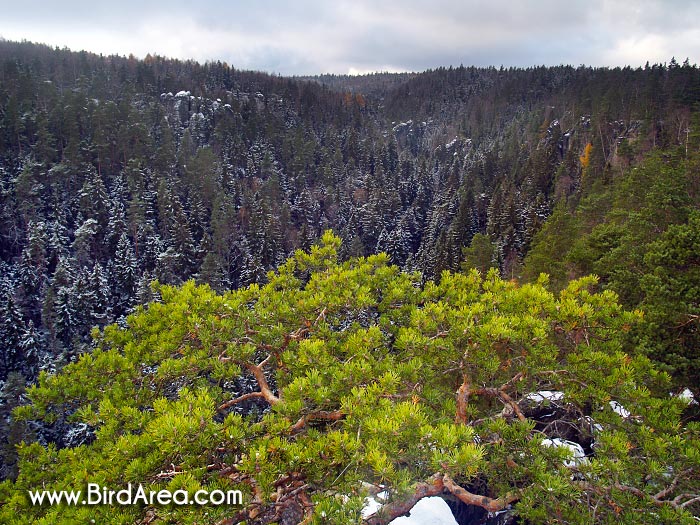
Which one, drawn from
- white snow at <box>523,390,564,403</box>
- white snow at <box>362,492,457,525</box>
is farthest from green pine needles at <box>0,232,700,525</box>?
white snow at <box>362,492,457,525</box>

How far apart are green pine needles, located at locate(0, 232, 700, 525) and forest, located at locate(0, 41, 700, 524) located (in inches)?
1.6

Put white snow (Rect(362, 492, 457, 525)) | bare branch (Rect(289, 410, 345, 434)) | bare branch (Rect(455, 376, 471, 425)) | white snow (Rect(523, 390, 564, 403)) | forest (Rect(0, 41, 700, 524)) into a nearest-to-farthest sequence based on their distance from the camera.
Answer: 1. forest (Rect(0, 41, 700, 524))
2. bare branch (Rect(289, 410, 345, 434))
3. bare branch (Rect(455, 376, 471, 425))
4. white snow (Rect(523, 390, 564, 403))
5. white snow (Rect(362, 492, 457, 525))

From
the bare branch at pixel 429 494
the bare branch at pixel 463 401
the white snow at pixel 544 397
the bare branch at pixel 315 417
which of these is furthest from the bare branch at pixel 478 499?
the bare branch at pixel 315 417

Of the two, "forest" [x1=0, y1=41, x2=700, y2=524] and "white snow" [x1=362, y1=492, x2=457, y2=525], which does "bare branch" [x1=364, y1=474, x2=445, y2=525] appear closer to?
"forest" [x1=0, y1=41, x2=700, y2=524]

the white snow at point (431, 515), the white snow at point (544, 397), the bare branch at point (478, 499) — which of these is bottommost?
the white snow at point (431, 515)

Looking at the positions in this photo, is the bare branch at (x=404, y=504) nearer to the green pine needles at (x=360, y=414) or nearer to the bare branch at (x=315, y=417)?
the green pine needles at (x=360, y=414)

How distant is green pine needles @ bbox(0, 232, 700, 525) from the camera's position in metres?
4.31

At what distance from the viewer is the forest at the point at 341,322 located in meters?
4.69

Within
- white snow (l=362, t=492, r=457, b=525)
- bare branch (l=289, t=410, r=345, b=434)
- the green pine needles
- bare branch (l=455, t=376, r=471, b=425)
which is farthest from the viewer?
white snow (l=362, t=492, r=457, b=525)

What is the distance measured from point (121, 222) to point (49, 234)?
9.71 meters

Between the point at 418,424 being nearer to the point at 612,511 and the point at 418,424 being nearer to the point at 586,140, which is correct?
the point at 612,511

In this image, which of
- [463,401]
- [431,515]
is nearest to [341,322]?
[463,401]

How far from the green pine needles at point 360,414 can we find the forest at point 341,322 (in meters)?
0.04

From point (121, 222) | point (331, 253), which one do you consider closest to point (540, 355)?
point (331, 253)
